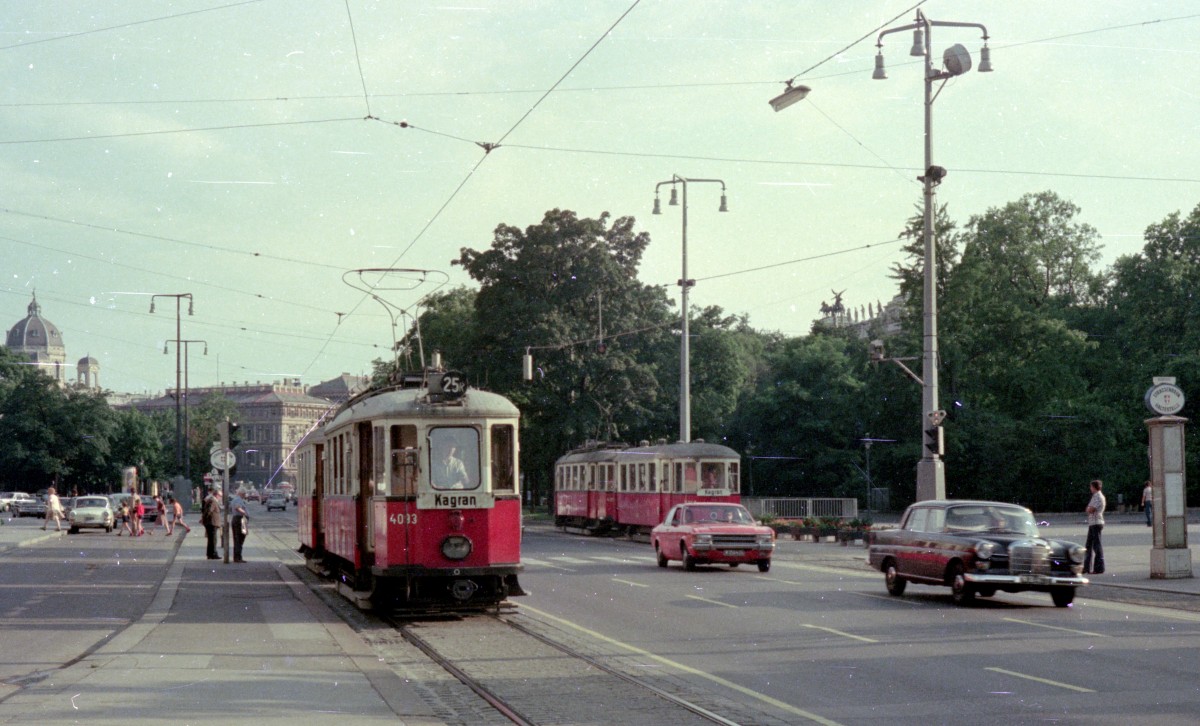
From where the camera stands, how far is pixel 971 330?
7181 cm

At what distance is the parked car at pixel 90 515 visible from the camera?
5609cm

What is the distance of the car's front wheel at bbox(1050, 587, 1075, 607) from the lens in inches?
805

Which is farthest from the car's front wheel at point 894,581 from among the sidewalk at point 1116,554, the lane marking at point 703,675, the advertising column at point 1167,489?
the lane marking at point 703,675

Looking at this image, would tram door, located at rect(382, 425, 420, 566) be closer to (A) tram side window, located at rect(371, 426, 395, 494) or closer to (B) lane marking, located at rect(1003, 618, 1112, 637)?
(A) tram side window, located at rect(371, 426, 395, 494)

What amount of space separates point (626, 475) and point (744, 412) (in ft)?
116

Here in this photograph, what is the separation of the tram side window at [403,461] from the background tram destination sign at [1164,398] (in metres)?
13.6

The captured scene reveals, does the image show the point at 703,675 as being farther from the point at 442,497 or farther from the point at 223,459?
the point at 223,459

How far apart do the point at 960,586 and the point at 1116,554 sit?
14899 millimetres

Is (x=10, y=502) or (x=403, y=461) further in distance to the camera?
(x=10, y=502)

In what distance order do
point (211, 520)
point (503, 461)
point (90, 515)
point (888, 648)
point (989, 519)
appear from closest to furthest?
point (888, 648), point (503, 461), point (989, 519), point (211, 520), point (90, 515)

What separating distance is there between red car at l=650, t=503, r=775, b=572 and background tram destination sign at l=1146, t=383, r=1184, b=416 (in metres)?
7.65

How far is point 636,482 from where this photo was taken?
47.5 meters

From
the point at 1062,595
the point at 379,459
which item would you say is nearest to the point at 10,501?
the point at 379,459

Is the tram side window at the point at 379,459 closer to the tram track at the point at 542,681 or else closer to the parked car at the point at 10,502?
the tram track at the point at 542,681
